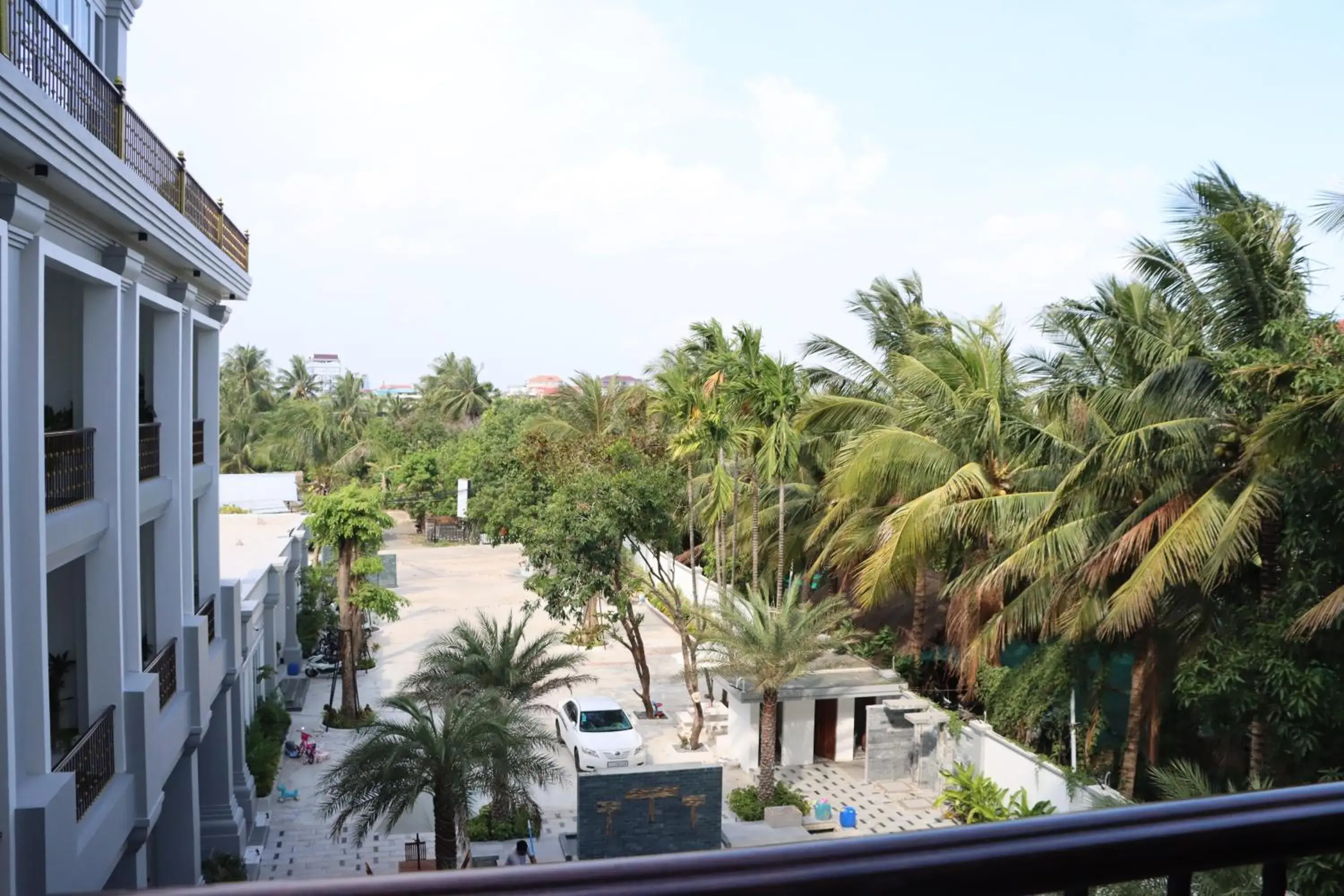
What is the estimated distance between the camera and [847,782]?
16156 mm

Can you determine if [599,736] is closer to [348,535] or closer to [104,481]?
[348,535]

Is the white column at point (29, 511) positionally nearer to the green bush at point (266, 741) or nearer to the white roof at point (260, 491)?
the green bush at point (266, 741)

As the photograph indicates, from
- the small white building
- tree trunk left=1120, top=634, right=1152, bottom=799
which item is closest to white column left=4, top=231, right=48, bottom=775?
tree trunk left=1120, top=634, right=1152, bottom=799

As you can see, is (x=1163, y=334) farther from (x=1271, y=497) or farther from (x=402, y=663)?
(x=402, y=663)

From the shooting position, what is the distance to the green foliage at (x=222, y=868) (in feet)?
35.6

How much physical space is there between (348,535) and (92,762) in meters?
10.4

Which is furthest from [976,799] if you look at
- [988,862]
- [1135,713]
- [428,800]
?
[988,862]

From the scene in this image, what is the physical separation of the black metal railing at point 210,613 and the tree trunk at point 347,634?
17.7ft

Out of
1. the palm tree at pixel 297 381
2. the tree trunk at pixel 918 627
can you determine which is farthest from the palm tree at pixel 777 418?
the palm tree at pixel 297 381

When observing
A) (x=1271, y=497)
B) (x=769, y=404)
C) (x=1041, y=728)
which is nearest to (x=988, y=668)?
(x=1041, y=728)

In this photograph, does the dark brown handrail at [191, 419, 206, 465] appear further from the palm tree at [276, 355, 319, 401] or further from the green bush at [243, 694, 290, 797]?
the palm tree at [276, 355, 319, 401]

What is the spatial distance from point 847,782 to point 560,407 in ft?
55.1

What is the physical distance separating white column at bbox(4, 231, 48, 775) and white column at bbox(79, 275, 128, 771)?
163 cm

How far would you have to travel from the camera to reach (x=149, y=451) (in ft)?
32.2
